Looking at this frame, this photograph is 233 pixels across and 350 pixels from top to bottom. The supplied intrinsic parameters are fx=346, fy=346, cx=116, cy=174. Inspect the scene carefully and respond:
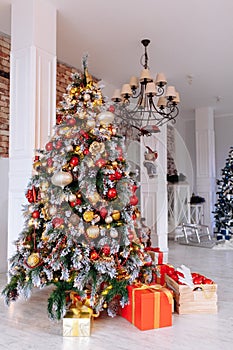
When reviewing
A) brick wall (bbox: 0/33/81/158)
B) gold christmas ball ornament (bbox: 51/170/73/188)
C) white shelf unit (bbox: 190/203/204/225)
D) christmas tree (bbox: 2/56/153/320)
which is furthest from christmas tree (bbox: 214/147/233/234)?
gold christmas ball ornament (bbox: 51/170/73/188)

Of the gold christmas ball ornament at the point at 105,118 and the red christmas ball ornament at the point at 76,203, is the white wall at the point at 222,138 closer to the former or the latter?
the gold christmas ball ornament at the point at 105,118

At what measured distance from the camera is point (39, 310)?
246 centimetres

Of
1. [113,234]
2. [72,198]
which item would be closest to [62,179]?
[72,198]

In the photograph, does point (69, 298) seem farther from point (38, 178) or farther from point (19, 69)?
point (19, 69)

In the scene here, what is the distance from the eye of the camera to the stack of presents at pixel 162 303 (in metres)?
2.05

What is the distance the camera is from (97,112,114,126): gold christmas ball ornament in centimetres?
233

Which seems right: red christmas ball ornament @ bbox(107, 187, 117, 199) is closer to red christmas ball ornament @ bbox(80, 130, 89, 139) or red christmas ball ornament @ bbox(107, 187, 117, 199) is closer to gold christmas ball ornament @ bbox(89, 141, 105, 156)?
gold christmas ball ornament @ bbox(89, 141, 105, 156)

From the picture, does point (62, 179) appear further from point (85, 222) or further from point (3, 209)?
point (3, 209)

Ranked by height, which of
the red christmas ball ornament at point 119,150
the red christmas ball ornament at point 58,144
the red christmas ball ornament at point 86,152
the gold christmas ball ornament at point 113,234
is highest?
the red christmas ball ornament at point 58,144

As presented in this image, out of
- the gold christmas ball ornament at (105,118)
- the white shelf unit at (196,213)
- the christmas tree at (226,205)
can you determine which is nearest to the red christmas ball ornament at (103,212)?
the gold christmas ball ornament at (105,118)

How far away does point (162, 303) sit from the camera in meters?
2.12

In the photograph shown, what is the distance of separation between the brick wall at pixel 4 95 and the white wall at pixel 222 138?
5.80 meters

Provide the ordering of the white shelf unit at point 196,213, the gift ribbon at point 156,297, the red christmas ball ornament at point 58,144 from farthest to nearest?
the white shelf unit at point 196,213 → the red christmas ball ornament at point 58,144 → the gift ribbon at point 156,297

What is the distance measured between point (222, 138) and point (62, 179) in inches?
271
